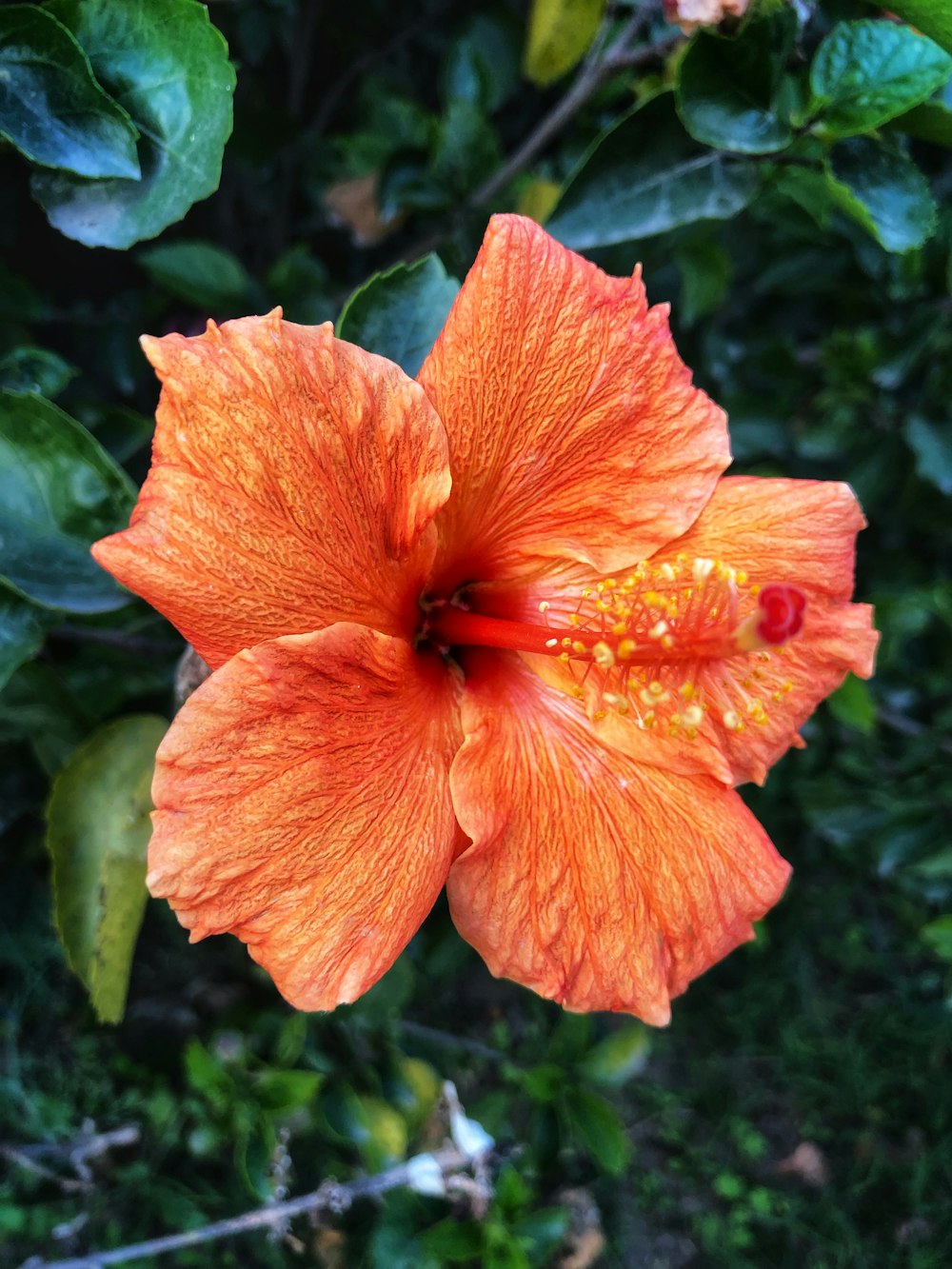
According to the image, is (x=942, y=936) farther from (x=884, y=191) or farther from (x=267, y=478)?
(x=267, y=478)

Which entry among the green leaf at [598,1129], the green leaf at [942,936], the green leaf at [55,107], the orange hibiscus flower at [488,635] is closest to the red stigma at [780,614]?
the orange hibiscus flower at [488,635]

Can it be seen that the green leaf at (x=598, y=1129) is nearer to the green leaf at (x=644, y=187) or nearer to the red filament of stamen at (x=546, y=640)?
the red filament of stamen at (x=546, y=640)

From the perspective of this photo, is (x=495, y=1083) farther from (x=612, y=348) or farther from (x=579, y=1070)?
(x=612, y=348)

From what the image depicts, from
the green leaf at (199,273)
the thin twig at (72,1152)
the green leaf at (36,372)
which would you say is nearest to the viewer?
the green leaf at (36,372)

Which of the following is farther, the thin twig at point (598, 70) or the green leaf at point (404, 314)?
the thin twig at point (598, 70)

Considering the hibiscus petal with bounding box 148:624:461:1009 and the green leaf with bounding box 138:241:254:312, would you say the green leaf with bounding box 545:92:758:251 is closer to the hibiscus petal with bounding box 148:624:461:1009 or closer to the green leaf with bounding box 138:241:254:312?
the hibiscus petal with bounding box 148:624:461:1009

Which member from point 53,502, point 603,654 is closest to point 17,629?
point 53,502
